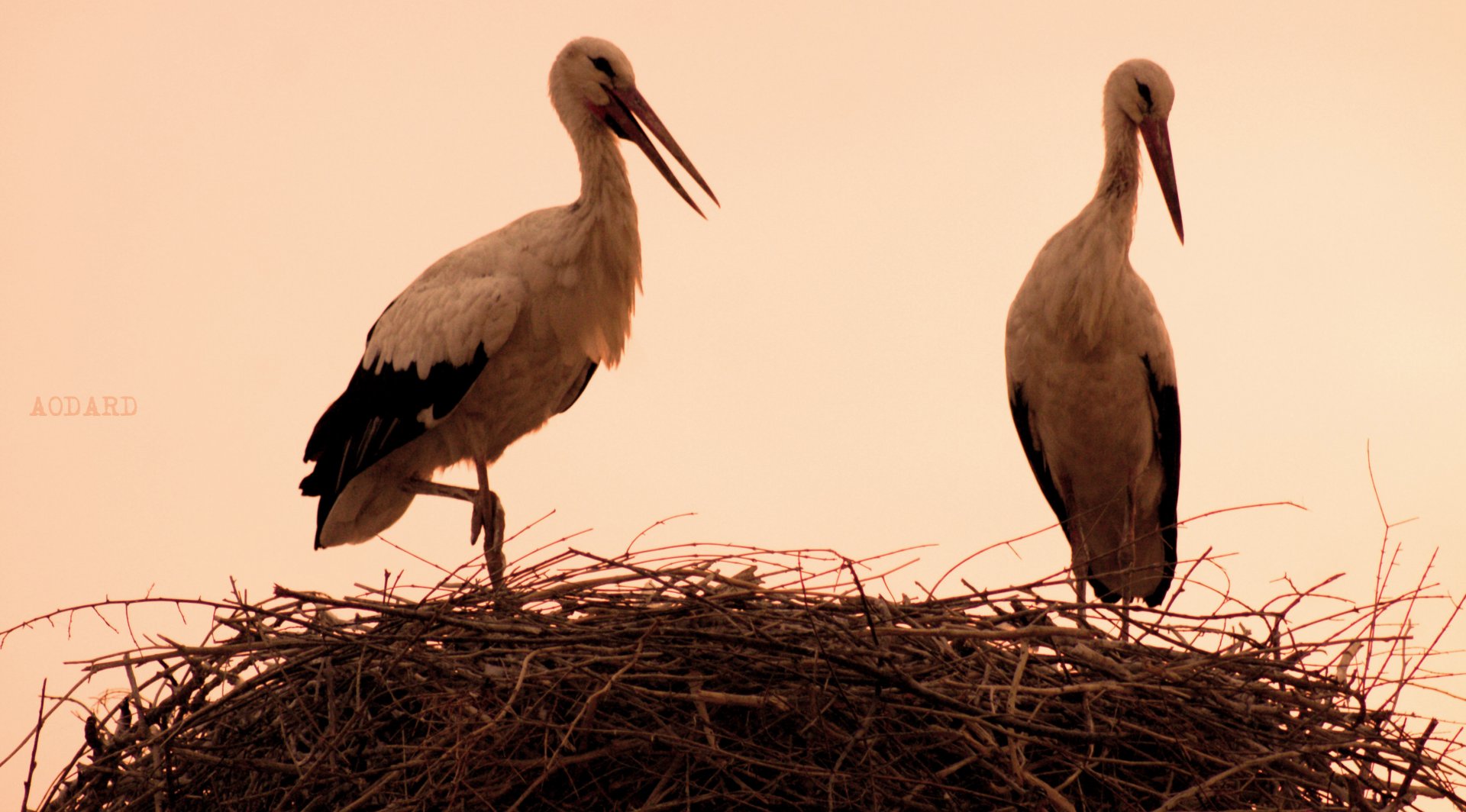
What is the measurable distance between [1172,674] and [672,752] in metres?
0.94

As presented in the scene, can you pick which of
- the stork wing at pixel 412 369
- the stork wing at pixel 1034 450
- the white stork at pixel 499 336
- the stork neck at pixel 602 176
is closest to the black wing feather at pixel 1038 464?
the stork wing at pixel 1034 450

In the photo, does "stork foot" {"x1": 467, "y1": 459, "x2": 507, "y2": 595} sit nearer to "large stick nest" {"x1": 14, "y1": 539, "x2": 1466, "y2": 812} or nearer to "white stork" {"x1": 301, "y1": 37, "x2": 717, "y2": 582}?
"white stork" {"x1": 301, "y1": 37, "x2": 717, "y2": 582}

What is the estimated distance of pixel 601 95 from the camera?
5328 mm

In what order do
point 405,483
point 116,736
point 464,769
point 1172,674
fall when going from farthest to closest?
point 405,483 < point 116,736 < point 1172,674 < point 464,769

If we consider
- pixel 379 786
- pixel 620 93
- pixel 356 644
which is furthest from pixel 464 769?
pixel 620 93

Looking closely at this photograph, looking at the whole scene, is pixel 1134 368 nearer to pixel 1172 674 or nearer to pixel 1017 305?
pixel 1017 305

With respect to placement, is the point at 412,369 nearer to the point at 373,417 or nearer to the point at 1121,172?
the point at 373,417

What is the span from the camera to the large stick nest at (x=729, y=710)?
10.3ft

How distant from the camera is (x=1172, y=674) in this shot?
10.9 ft

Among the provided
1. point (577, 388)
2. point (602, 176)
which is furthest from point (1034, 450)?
point (602, 176)

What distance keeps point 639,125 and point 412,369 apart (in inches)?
38.8

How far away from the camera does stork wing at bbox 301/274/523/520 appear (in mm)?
4992

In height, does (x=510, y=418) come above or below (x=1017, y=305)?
below

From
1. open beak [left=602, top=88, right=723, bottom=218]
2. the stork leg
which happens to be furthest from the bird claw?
open beak [left=602, top=88, right=723, bottom=218]
